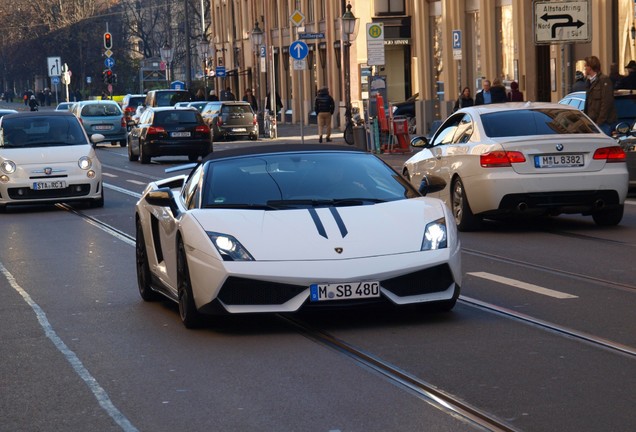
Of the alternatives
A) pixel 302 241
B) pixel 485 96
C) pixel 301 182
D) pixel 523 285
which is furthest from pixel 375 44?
pixel 302 241

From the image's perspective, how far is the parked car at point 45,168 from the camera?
22719 mm

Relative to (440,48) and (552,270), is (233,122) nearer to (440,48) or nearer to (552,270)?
(440,48)

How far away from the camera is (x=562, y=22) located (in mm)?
24094

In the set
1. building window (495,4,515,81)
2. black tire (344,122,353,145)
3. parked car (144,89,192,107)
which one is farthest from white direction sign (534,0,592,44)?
parked car (144,89,192,107)

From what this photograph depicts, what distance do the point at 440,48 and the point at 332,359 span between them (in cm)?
4252

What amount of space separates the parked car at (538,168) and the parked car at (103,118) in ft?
116

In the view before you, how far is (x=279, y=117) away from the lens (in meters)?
73.4

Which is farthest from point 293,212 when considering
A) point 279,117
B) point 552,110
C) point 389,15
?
point 279,117

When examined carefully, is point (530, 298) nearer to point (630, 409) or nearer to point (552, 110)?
point (630, 409)

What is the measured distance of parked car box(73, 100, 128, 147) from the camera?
51.2 metres

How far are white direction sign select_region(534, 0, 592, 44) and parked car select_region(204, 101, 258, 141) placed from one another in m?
30.1

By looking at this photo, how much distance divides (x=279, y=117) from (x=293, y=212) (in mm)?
64018

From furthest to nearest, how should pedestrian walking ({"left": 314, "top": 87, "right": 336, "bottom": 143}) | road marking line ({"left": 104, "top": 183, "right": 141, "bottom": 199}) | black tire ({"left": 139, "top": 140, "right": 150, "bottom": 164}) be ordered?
pedestrian walking ({"left": 314, "top": 87, "right": 336, "bottom": 143}), black tire ({"left": 139, "top": 140, "right": 150, "bottom": 164}), road marking line ({"left": 104, "top": 183, "right": 141, "bottom": 199})

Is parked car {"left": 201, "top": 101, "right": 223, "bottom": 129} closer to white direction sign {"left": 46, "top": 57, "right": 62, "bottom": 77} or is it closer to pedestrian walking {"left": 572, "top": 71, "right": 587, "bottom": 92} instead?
pedestrian walking {"left": 572, "top": 71, "right": 587, "bottom": 92}
